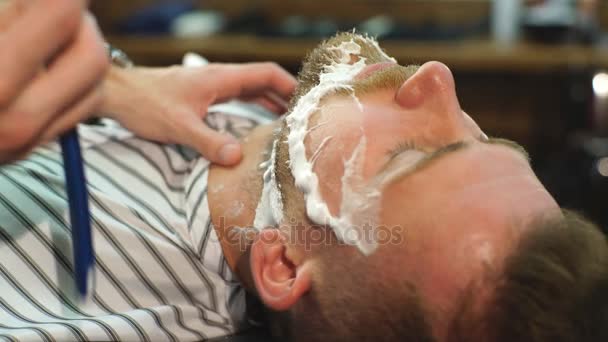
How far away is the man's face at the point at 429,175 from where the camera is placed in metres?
0.77

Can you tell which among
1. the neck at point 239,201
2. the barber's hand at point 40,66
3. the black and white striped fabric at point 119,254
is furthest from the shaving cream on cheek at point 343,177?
the barber's hand at point 40,66

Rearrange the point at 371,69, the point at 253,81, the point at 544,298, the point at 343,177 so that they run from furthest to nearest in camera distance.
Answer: the point at 253,81 → the point at 371,69 → the point at 343,177 → the point at 544,298

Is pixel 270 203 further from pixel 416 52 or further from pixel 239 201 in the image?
pixel 416 52

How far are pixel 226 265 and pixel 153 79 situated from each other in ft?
1.16

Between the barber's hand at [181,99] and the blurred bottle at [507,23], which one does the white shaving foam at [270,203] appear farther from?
the blurred bottle at [507,23]

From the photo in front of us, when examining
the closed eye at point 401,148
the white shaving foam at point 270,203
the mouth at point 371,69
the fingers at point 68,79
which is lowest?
the white shaving foam at point 270,203

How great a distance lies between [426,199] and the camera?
797mm

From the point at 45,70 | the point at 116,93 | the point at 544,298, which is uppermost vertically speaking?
the point at 45,70

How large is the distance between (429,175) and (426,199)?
0.11 ft

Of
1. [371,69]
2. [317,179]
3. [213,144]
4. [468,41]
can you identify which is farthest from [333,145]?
[468,41]

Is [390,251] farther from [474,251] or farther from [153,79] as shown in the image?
[153,79]

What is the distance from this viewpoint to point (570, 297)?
745 millimetres

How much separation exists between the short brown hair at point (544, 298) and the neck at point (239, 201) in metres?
0.34

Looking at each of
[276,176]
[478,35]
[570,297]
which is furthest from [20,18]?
[478,35]
